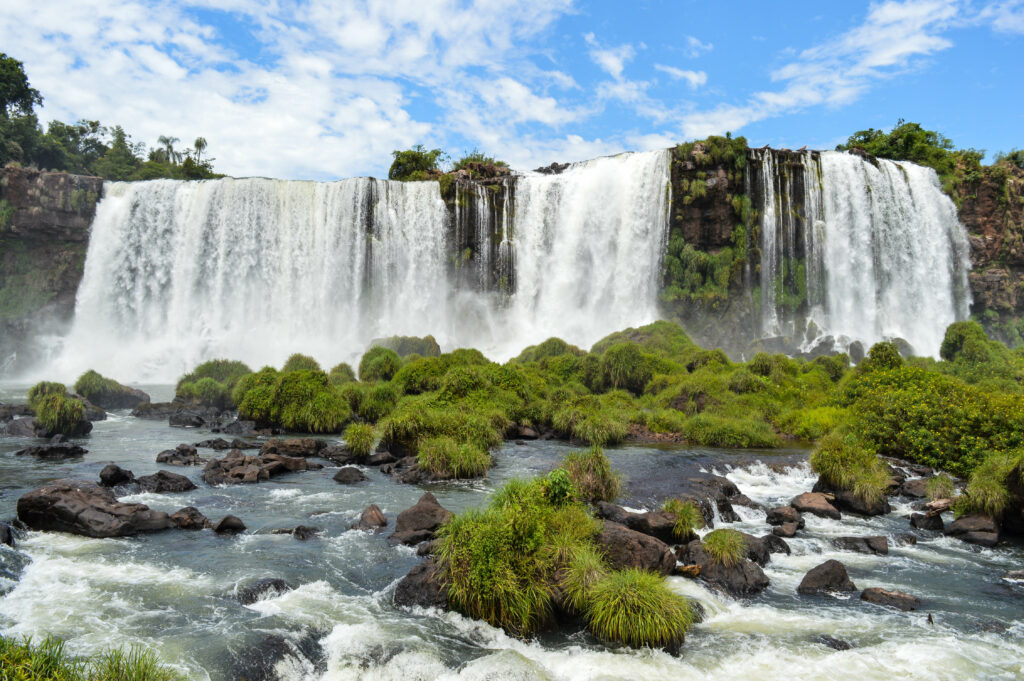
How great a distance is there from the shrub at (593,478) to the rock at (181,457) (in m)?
10.4

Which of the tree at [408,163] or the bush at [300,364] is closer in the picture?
the bush at [300,364]

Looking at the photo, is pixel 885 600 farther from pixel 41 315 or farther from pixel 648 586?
pixel 41 315

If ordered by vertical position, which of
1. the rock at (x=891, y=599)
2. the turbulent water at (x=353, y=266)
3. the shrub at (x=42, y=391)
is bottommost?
the rock at (x=891, y=599)

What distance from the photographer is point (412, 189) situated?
45.8 m

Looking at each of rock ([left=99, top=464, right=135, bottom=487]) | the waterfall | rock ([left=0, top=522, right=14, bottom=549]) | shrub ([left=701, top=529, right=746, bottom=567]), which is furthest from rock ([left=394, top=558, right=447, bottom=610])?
the waterfall

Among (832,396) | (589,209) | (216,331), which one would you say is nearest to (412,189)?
(589,209)

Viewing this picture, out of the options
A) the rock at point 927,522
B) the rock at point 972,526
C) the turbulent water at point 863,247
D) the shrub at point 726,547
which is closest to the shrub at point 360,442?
the shrub at point 726,547

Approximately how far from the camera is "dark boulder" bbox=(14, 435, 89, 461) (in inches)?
699

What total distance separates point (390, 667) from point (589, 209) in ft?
135

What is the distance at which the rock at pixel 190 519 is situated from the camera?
11.9 meters

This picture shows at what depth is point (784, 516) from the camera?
1281cm

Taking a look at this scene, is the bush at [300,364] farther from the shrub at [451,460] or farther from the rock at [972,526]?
the rock at [972,526]

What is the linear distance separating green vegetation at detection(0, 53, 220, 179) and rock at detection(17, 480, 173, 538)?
44.3 meters

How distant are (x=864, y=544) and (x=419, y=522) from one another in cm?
782
